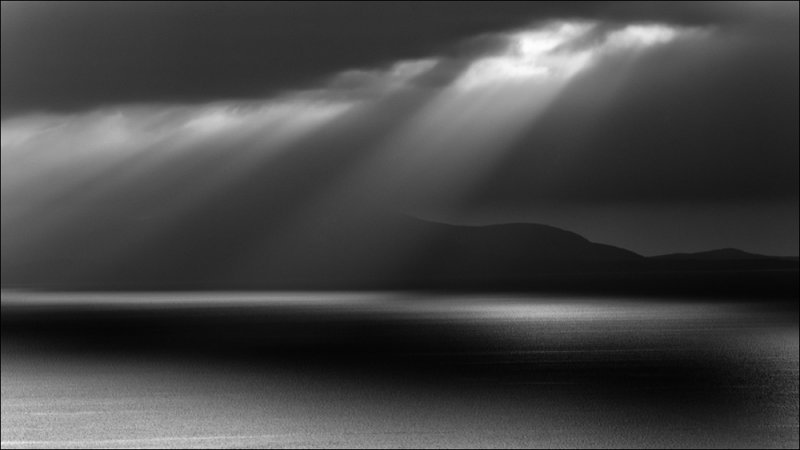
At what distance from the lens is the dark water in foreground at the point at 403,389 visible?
132 ft

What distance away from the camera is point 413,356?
78.2 metres

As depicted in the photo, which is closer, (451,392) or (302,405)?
(302,405)

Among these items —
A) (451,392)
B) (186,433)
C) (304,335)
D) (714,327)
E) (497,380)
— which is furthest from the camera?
(714,327)

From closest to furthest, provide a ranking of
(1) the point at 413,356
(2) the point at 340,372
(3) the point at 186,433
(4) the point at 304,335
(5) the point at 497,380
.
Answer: (3) the point at 186,433 → (5) the point at 497,380 → (2) the point at 340,372 → (1) the point at 413,356 → (4) the point at 304,335

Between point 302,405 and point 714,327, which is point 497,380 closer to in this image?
point 302,405

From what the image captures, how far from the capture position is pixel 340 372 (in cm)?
6506

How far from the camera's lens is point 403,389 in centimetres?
5550

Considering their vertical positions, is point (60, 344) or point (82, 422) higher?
point (60, 344)

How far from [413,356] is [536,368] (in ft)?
44.4

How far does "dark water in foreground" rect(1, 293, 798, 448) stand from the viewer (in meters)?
40.3

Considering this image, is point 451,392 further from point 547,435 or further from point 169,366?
point 169,366

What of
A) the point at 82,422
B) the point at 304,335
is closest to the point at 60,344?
the point at 304,335

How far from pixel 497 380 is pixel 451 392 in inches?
267

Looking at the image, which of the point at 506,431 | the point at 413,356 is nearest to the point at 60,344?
the point at 413,356
